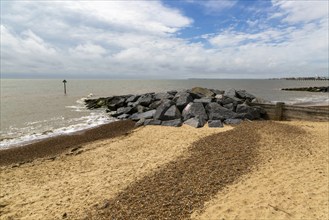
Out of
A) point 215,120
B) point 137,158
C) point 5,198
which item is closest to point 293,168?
point 137,158

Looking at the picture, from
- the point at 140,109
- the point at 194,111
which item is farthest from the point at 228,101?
the point at 140,109

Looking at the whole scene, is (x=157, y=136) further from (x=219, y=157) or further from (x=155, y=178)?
(x=155, y=178)

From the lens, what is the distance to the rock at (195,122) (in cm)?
1414

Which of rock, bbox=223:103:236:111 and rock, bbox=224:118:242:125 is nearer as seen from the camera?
rock, bbox=224:118:242:125

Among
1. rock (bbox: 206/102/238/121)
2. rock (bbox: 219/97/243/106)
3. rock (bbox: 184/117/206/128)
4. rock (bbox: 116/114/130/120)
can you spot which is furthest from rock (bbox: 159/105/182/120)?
rock (bbox: 116/114/130/120)

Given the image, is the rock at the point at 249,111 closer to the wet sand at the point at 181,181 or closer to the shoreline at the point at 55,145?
the wet sand at the point at 181,181

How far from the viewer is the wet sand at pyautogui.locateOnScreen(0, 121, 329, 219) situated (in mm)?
5559

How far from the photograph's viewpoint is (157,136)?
12.4m

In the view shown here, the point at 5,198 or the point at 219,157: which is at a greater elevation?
the point at 219,157

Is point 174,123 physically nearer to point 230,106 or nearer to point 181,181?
point 230,106

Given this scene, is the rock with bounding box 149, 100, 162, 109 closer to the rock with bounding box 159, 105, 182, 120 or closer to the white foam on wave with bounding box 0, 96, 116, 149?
the rock with bounding box 159, 105, 182, 120

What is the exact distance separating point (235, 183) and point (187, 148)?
348 centimetres

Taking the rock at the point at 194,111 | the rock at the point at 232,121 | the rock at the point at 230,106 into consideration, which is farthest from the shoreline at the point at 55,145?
the rock at the point at 230,106

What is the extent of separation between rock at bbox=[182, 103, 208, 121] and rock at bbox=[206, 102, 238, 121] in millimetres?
372
